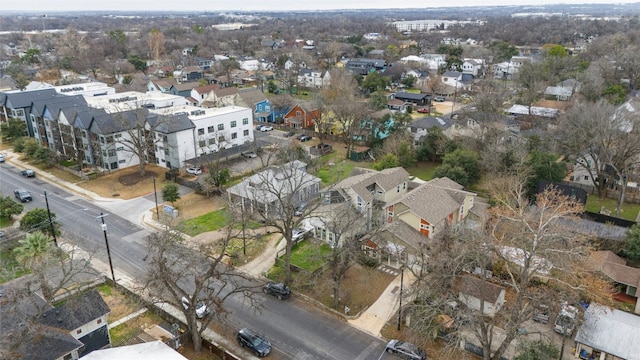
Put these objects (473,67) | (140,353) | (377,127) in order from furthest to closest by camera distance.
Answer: (473,67), (377,127), (140,353)

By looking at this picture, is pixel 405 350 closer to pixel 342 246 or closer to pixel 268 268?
pixel 342 246

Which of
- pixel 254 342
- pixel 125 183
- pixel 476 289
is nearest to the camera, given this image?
pixel 254 342

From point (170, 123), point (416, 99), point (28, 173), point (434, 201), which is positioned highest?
point (170, 123)

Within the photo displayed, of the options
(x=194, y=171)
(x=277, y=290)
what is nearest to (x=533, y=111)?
(x=194, y=171)

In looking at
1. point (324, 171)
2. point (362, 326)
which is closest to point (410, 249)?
point (362, 326)

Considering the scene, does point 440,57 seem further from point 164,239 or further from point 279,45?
point 164,239

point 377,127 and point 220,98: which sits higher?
point 220,98

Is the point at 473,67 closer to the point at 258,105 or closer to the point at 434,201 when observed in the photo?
the point at 258,105

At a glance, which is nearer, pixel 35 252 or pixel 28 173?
pixel 35 252
